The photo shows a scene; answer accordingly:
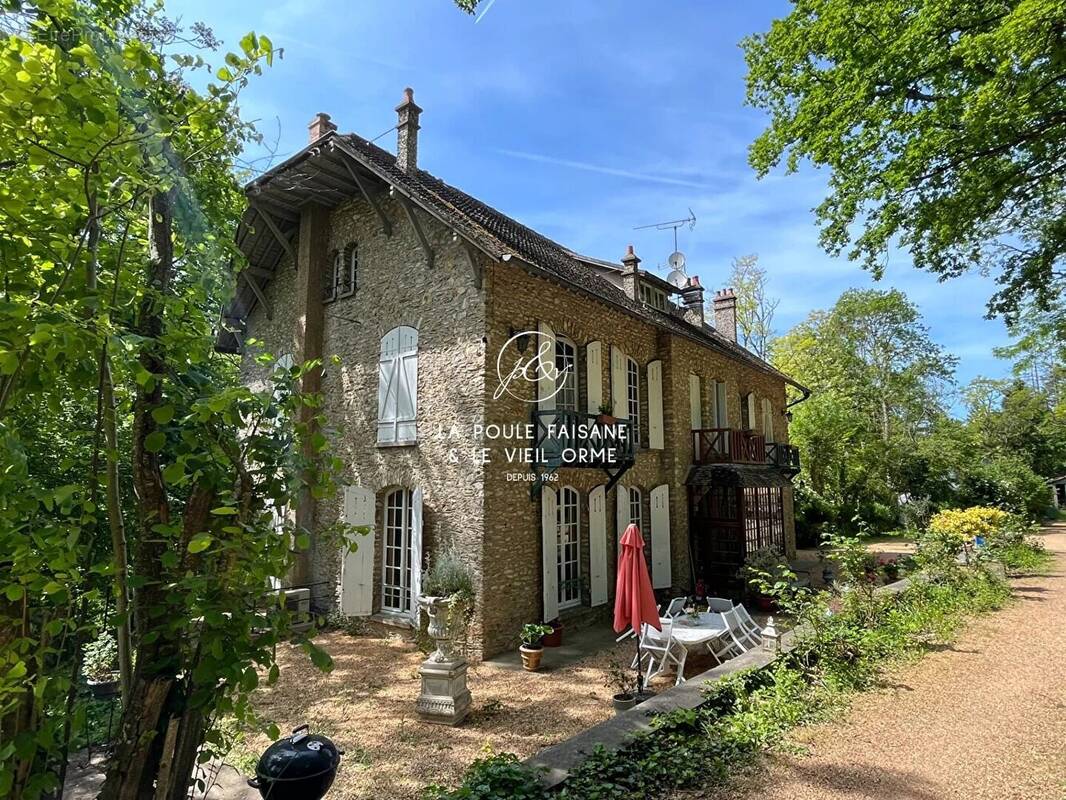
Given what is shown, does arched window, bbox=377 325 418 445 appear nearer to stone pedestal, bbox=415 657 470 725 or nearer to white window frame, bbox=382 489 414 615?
white window frame, bbox=382 489 414 615

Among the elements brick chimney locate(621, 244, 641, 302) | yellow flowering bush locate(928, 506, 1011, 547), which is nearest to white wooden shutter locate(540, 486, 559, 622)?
brick chimney locate(621, 244, 641, 302)

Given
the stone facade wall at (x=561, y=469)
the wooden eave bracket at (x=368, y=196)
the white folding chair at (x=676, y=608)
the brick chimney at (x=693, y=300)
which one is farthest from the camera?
the brick chimney at (x=693, y=300)

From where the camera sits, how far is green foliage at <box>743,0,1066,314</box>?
22.1ft

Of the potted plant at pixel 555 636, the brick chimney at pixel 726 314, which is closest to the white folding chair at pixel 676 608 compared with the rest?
the potted plant at pixel 555 636

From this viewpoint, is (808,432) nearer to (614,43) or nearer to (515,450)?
(515,450)

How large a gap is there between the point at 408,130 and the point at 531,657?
989 cm

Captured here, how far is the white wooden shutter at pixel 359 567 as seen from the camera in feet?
32.0

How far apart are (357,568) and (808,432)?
21.3 meters

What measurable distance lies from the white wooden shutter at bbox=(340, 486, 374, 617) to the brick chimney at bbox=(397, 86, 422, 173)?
21.0 ft

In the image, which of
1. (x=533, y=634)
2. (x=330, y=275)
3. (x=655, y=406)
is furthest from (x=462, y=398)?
(x=655, y=406)

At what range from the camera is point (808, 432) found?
2478 centimetres

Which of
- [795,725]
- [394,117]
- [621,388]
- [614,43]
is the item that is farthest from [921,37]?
[394,117]

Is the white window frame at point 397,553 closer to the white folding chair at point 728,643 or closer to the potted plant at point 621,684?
the potted plant at point 621,684

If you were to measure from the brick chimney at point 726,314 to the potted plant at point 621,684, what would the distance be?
47.7 feet
